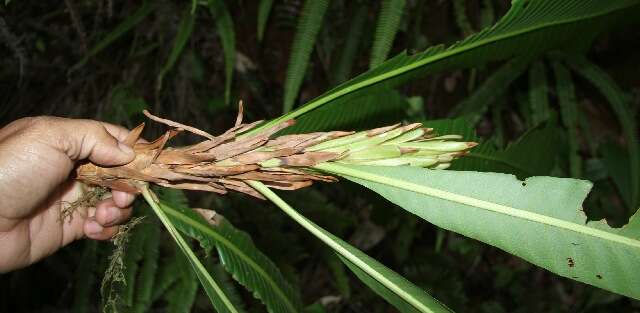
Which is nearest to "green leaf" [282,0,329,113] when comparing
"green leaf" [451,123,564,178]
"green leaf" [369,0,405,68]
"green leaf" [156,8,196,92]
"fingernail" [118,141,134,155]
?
"green leaf" [369,0,405,68]

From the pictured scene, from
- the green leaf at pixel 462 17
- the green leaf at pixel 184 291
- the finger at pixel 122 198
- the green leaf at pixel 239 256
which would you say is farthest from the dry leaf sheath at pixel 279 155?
the green leaf at pixel 462 17

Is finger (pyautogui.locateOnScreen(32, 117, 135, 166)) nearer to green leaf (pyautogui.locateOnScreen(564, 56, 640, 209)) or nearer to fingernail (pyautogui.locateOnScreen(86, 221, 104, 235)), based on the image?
fingernail (pyautogui.locateOnScreen(86, 221, 104, 235))

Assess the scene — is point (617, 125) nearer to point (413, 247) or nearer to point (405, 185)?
point (413, 247)

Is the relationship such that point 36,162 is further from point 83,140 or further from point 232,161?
point 232,161

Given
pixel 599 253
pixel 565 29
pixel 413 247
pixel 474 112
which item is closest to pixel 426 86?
pixel 474 112

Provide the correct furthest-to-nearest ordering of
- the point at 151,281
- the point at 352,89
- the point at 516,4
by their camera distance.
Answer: the point at 151,281 → the point at 352,89 → the point at 516,4
